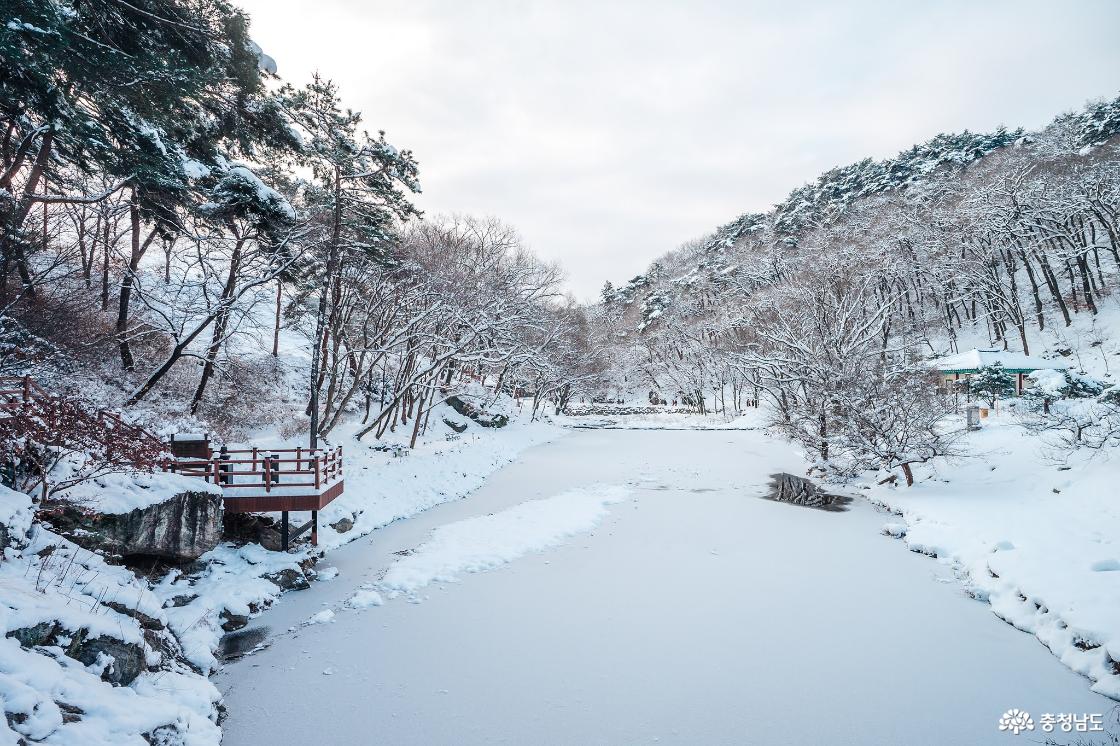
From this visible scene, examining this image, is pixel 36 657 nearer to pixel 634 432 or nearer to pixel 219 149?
pixel 219 149

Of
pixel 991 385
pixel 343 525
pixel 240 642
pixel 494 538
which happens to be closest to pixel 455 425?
pixel 343 525

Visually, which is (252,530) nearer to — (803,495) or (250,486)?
(250,486)

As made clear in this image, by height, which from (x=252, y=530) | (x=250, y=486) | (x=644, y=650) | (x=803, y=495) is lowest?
(x=644, y=650)

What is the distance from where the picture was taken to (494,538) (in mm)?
12875

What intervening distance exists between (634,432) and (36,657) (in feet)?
128

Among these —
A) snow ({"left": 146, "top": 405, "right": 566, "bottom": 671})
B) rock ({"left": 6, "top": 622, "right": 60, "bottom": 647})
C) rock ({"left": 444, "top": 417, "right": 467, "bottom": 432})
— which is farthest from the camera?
rock ({"left": 444, "top": 417, "right": 467, "bottom": 432})

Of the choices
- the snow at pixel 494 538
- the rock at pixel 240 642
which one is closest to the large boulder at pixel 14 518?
the rock at pixel 240 642

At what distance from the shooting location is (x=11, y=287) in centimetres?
1287

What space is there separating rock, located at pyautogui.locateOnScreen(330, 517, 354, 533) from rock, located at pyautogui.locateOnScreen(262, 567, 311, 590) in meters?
2.73

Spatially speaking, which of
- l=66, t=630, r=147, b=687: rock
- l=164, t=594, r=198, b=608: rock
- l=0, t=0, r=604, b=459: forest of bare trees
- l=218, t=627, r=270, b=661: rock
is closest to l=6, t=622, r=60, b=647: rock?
l=66, t=630, r=147, b=687: rock

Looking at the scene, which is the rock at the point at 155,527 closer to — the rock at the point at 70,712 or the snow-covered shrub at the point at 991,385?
the rock at the point at 70,712

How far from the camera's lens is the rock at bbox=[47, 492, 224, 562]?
7242 mm

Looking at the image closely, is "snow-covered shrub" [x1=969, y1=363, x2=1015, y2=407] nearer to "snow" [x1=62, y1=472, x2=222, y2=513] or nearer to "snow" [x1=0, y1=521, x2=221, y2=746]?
"snow" [x1=0, y1=521, x2=221, y2=746]

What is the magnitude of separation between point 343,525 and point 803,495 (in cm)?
1491
